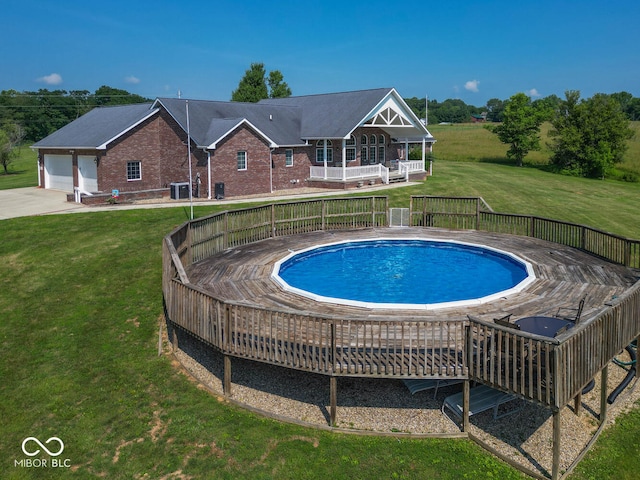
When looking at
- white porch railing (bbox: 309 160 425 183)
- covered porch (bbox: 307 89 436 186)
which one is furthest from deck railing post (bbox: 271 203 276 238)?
white porch railing (bbox: 309 160 425 183)

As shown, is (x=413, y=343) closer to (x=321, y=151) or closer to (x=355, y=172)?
(x=355, y=172)

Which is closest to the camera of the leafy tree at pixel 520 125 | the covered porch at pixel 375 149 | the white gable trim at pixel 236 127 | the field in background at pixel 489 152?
the white gable trim at pixel 236 127

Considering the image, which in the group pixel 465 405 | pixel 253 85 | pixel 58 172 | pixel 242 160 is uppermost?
pixel 253 85

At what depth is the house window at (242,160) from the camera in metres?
33.2

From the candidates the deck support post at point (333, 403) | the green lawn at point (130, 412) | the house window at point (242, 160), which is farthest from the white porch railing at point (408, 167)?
the deck support post at point (333, 403)

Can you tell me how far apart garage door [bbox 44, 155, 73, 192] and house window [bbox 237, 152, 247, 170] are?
11.1m

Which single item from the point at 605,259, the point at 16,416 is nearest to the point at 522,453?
the point at 16,416

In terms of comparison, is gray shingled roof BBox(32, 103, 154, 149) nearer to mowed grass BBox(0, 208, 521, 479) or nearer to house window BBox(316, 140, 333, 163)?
house window BBox(316, 140, 333, 163)

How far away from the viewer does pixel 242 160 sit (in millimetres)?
33312

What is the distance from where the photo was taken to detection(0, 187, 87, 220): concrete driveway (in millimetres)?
26091

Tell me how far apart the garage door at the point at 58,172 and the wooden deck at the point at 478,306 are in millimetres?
20773

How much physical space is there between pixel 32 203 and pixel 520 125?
4408 centimetres

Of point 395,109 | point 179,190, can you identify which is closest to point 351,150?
point 395,109

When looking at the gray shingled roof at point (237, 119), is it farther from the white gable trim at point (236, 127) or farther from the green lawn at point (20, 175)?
the green lawn at point (20, 175)
